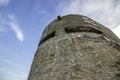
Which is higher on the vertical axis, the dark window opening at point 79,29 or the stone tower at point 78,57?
the dark window opening at point 79,29

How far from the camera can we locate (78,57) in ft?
12.9

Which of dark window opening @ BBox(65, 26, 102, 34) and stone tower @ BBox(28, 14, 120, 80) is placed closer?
stone tower @ BBox(28, 14, 120, 80)

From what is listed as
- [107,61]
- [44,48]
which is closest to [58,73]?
[107,61]

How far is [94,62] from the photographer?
3795 mm

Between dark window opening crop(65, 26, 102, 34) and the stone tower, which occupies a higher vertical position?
dark window opening crop(65, 26, 102, 34)

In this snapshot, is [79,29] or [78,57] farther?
[79,29]

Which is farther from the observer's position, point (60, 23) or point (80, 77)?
point (60, 23)

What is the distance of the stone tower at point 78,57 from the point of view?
3586mm

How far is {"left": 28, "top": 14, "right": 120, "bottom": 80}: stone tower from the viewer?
359 cm

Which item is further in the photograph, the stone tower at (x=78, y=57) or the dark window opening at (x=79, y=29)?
the dark window opening at (x=79, y=29)

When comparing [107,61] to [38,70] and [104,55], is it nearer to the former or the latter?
[104,55]

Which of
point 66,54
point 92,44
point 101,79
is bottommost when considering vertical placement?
point 101,79

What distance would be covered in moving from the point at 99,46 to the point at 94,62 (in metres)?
0.67

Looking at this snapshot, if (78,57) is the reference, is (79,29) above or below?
above
